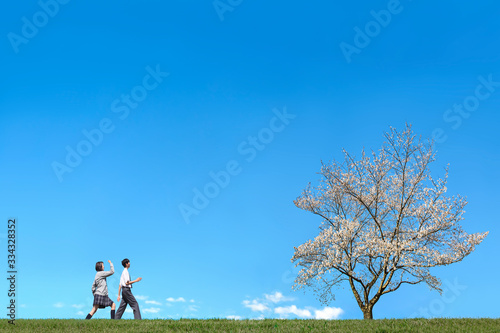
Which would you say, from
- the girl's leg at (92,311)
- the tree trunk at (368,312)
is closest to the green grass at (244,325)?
the girl's leg at (92,311)

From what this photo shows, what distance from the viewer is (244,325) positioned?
14.9 m

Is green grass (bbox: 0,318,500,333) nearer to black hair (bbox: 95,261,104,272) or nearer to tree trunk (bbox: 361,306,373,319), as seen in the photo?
black hair (bbox: 95,261,104,272)

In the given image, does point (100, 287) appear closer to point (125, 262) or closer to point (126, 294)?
point (126, 294)

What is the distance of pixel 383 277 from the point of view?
2209 cm

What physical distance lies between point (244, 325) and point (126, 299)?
Answer: 4.80 metres

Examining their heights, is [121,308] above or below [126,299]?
below

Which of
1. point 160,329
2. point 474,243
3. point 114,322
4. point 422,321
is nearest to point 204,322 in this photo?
point 160,329

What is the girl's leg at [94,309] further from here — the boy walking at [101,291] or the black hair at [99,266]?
the black hair at [99,266]

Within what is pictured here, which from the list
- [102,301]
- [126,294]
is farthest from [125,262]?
[102,301]

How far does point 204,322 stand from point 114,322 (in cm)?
305

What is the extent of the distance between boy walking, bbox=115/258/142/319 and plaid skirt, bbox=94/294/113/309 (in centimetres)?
46

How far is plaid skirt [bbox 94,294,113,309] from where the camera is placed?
659 inches

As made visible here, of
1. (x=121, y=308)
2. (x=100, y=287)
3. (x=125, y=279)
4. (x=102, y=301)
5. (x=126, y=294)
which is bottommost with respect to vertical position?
(x=121, y=308)

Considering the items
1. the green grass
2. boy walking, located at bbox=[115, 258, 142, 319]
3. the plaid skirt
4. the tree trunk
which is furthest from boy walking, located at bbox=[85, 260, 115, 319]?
the tree trunk
